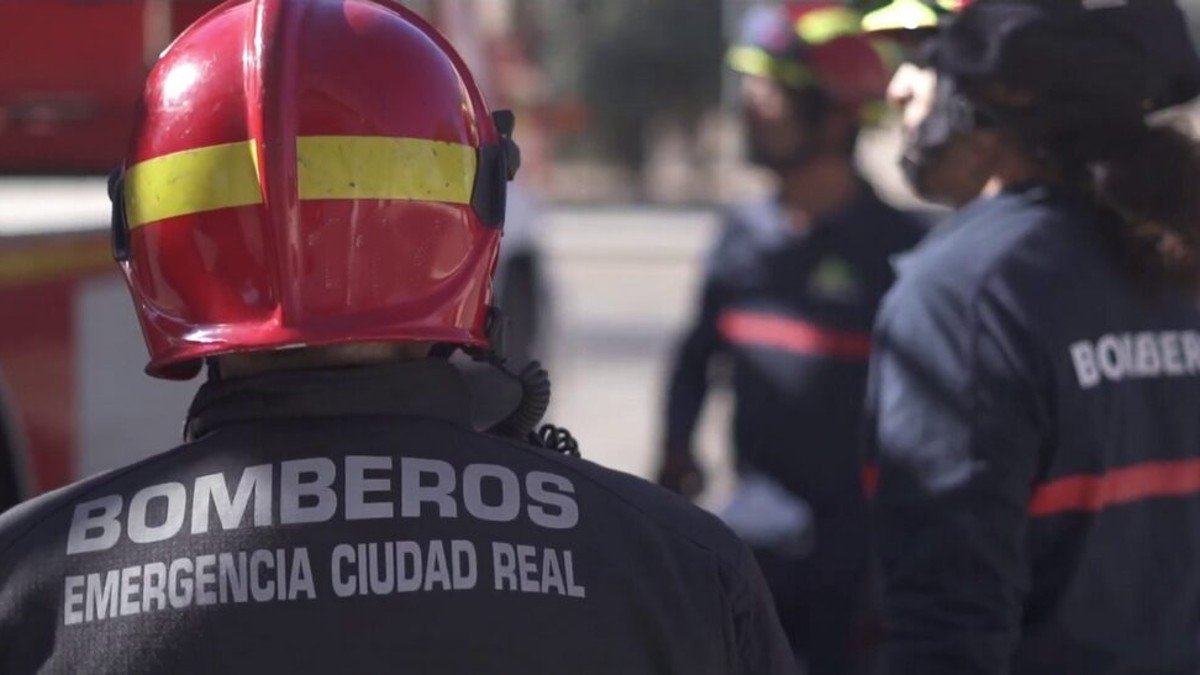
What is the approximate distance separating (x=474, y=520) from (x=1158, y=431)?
47.4 inches

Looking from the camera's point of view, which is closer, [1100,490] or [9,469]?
[1100,490]

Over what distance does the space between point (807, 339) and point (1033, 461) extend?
1899 millimetres

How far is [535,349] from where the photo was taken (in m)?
9.42

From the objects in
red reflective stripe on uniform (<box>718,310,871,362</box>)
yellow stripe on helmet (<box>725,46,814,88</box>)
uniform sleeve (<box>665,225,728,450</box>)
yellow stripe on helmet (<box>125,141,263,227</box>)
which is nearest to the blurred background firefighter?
yellow stripe on helmet (<box>125,141,263,227</box>)

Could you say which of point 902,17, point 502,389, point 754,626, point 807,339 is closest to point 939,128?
point 902,17

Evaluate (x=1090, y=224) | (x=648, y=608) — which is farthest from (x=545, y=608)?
(x=1090, y=224)

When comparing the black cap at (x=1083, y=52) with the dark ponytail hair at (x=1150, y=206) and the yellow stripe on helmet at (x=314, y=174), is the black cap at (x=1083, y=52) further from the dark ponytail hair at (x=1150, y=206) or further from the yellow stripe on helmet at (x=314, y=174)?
the yellow stripe on helmet at (x=314, y=174)

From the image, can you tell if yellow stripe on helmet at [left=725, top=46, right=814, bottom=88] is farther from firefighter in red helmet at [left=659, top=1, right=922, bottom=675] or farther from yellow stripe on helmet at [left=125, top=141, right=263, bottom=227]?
yellow stripe on helmet at [left=125, top=141, right=263, bottom=227]

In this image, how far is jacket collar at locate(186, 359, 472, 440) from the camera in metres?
1.86

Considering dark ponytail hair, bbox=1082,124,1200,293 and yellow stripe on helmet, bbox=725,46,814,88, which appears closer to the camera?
dark ponytail hair, bbox=1082,124,1200,293

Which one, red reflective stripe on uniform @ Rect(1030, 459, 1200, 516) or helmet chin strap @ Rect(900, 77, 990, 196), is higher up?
helmet chin strap @ Rect(900, 77, 990, 196)

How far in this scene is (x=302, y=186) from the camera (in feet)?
6.16

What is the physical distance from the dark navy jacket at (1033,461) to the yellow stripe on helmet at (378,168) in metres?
Result: 0.85

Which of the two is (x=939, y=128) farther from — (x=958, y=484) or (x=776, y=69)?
(x=776, y=69)
